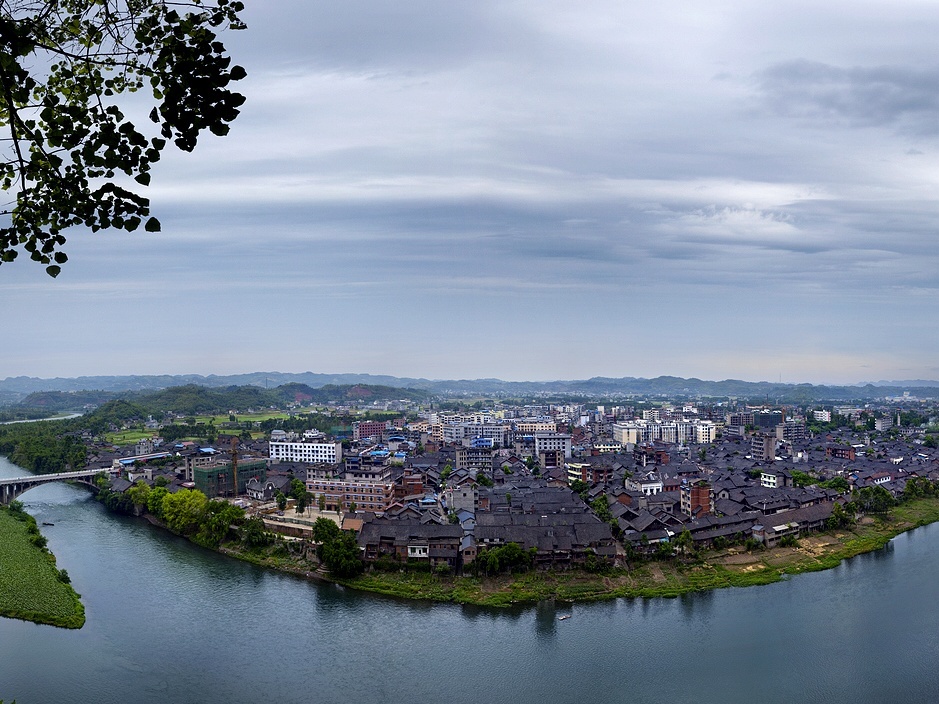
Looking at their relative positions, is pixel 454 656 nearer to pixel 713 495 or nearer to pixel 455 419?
pixel 713 495

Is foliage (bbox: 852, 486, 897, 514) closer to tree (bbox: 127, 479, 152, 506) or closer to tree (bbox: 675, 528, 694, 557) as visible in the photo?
tree (bbox: 675, 528, 694, 557)

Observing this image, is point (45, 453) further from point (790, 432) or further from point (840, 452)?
point (790, 432)

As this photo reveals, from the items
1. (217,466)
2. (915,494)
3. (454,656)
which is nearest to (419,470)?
(217,466)

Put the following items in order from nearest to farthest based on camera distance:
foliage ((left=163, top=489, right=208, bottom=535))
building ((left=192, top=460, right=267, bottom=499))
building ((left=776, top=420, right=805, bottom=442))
A: 1. foliage ((left=163, top=489, right=208, bottom=535))
2. building ((left=192, top=460, right=267, bottom=499))
3. building ((left=776, top=420, right=805, bottom=442))

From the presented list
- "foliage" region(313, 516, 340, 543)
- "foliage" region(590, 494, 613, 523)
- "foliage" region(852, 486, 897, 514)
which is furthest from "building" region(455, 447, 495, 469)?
"foliage" region(852, 486, 897, 514)

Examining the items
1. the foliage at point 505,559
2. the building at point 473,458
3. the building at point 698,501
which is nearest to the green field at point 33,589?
the foliage at point 505,559

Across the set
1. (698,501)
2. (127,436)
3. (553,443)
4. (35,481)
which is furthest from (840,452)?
(127,436)

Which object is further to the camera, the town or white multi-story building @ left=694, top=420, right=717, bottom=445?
white multi-story building @ left=694, top=420, right=717, bottom=445
